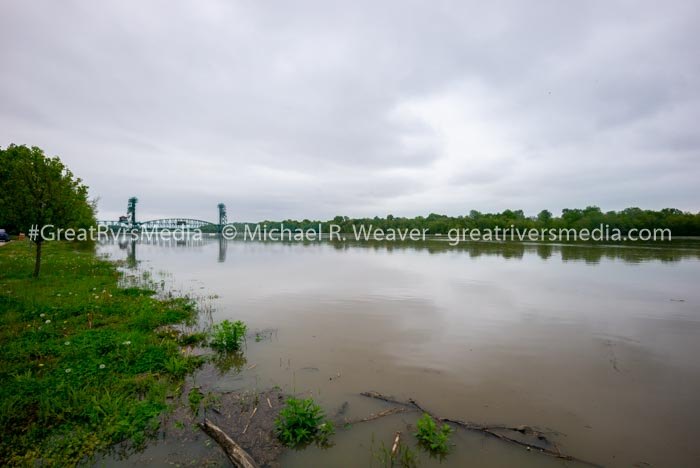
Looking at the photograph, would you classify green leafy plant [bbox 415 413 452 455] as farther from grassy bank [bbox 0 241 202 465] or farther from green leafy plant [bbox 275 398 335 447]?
grassy bank [bbox 0 241 202 465]

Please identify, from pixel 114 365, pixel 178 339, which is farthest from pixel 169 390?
pixel 178 339

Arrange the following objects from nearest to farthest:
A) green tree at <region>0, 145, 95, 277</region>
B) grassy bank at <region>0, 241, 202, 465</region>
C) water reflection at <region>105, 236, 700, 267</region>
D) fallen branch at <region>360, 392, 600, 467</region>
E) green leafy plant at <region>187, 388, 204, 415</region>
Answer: grassy bank at <region>0, 241, 202, 465</region>
fallen branch at <region>360, 392, 600, 467</region>
green leafy plant at <region>187, 388, 204, 415</region>
green tree at <region>0, 145, 95, 277</region>
water reflection at <region>105, 236, 700, 267</region>

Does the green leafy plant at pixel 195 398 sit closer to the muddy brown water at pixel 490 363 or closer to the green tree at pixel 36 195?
Result: the muddy brown water at pixel 490 363

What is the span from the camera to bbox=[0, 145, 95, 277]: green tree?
1533 centimetres

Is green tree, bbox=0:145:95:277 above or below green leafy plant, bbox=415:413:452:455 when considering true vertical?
above

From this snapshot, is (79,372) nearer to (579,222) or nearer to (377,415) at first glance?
(377,415)

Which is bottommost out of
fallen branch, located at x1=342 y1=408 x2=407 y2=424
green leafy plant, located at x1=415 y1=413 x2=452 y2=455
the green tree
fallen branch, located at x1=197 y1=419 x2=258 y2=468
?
fallen branch, located at x1=342 y1=408 x2=407 y2=424

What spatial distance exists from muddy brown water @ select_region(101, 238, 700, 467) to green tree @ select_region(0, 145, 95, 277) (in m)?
7.03

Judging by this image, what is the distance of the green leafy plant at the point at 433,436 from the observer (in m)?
4.67

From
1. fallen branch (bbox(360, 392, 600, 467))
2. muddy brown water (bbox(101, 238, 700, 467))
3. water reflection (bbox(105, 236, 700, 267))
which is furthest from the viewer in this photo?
water reflection (bbox(105, 236, 700, 267))

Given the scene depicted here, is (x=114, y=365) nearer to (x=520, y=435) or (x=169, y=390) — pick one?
(x=169, y=390)

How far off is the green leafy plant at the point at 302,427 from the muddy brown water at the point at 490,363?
204mm

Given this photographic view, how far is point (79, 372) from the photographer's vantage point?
20.9 ft

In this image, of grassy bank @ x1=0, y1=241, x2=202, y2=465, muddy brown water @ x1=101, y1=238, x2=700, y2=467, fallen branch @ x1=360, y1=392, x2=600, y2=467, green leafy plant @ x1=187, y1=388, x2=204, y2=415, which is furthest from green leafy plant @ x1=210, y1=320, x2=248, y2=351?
fallen branch @ x1=360, y1=392, x2=600, y2=467
